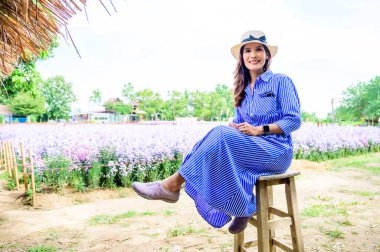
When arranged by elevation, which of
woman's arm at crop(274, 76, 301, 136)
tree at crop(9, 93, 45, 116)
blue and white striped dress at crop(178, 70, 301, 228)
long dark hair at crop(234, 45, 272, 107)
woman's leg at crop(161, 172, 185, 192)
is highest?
tree at crop(9, 93, 45, 116)

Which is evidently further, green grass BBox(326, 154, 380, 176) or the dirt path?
green grass BBox(326, 154, 380, 176)

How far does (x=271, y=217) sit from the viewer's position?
9.29 ft

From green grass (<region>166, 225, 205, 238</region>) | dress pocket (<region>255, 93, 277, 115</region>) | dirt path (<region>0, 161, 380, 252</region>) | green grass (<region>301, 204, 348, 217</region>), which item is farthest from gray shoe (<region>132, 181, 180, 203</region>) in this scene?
green grass (<region>301, 204, 348, 217</region>)

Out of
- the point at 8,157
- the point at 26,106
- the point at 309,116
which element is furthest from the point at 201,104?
the point at 8,157

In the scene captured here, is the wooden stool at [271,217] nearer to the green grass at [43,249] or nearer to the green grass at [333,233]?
the green grass at [333,233]

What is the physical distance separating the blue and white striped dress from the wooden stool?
6 centimetres

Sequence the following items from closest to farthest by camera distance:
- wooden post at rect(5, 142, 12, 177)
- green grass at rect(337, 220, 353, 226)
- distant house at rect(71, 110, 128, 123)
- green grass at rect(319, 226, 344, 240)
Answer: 1. green grass at rect(319, 226, 344, 240)
2. green grass at rect(337, 220, 353, 226)
3. wooden post at rect(5, 142, 12, 177)
4. distant house at rect(71, 110, 128, 123)

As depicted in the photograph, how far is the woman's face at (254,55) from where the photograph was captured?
2.50 meters

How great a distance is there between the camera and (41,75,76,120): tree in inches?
2218

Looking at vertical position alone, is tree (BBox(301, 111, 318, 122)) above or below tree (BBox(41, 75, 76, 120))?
below

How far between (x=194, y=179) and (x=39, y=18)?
53.5 inches

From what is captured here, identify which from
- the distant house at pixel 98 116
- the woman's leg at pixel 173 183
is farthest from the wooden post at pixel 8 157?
the distant house at pixel 98 116

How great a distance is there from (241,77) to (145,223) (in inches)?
98.7

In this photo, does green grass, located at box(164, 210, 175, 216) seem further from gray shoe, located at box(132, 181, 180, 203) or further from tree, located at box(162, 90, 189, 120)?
tree, located at box(162, 90, 189, 120)
